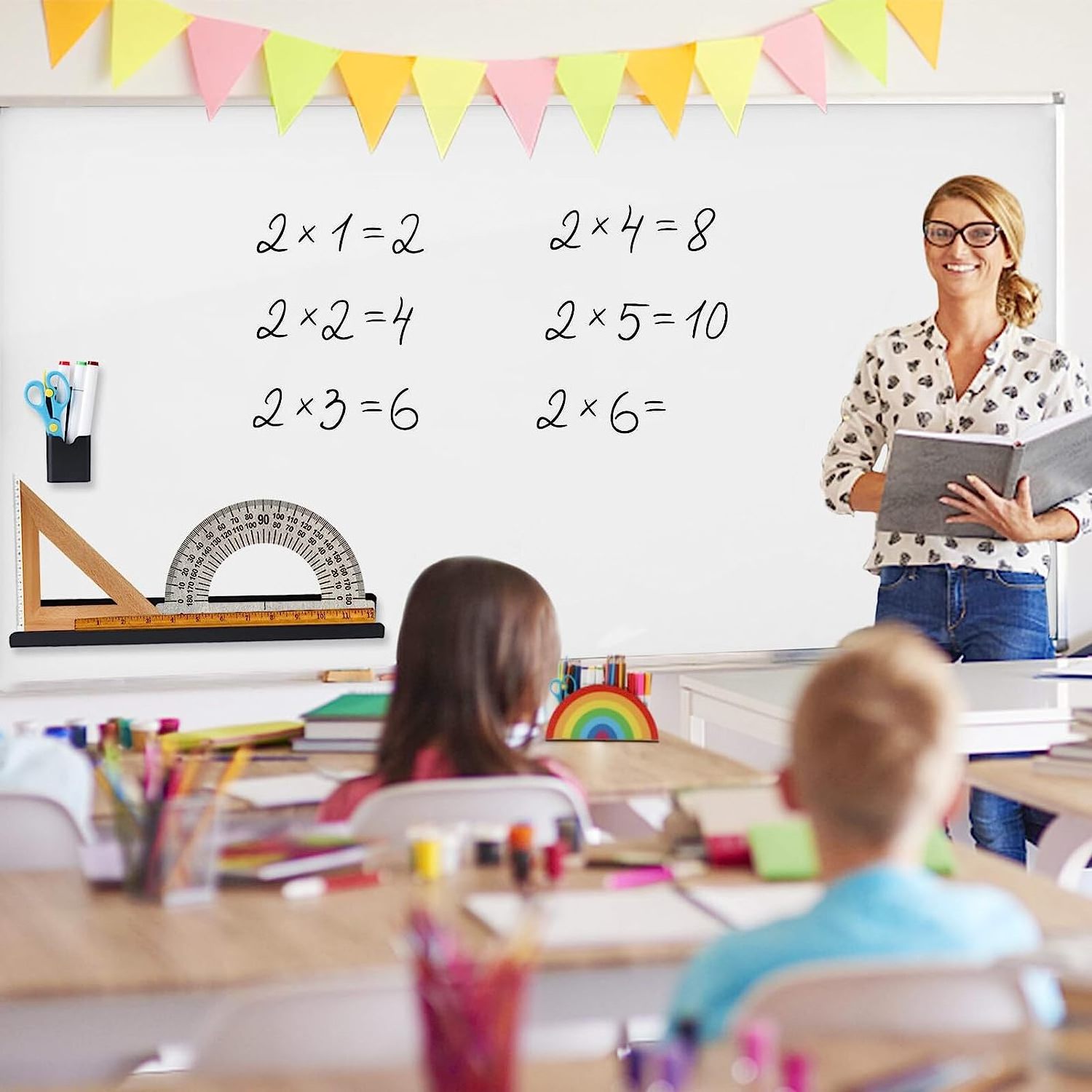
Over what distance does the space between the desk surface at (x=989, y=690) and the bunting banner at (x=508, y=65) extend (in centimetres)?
135

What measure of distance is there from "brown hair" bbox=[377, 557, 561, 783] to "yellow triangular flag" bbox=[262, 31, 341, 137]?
1.97 m

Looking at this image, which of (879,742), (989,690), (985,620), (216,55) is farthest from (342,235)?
(879,742)

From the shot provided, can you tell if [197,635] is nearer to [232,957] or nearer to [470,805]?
[470,805]

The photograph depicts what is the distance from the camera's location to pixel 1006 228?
3.37 m

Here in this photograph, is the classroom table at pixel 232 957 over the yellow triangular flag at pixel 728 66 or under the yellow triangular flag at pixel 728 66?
under

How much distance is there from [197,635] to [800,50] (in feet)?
6.20

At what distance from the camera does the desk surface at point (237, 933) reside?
139cm

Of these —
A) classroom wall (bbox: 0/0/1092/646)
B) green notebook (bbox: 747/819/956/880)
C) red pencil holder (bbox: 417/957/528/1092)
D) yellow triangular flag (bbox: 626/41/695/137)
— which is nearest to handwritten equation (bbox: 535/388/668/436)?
classroom wall (bbox: 0/0/1092/646)

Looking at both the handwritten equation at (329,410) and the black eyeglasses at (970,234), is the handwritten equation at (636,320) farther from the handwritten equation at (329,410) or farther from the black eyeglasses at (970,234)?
the black eyeglasses at (970,234)

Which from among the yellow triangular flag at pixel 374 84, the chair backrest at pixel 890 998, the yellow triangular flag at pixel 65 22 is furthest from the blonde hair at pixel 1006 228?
the chair backrest at pixel 890 998

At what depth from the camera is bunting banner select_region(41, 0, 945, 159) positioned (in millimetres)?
3707

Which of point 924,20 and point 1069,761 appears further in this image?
point 924,20

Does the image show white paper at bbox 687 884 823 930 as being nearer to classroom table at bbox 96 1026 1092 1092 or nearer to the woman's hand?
classroom table at bbox 96 1026 1092 1092

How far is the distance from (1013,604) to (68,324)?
2.04 metres
